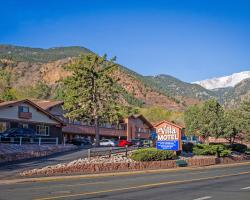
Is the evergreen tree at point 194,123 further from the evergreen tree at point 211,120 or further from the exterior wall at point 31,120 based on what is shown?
the exterior wall at point 31,120

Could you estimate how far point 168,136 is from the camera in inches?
1673

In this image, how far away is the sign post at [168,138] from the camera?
137 ft

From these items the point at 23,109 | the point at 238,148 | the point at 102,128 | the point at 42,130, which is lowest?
the point at 238,148

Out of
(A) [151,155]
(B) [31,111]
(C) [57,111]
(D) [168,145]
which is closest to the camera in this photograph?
(A) [151,155]

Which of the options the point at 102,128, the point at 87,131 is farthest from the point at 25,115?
the point at 102,128

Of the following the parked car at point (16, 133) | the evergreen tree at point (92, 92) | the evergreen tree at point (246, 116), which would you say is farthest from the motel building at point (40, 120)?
the evergreen tree at point (246, 116)

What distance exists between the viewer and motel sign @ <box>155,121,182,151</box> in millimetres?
41875

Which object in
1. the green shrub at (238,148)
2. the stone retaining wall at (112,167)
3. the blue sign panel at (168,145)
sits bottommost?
the stone retaining wall at (112,167)

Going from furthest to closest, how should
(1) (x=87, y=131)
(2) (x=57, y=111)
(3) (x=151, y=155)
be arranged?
(1) (x=87, y=131) < (2) (x=57, y=111) < (3) (x=151, y=155)

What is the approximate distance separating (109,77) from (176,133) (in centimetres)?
1742

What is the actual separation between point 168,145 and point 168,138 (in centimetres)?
68

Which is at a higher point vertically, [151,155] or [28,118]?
[28,118]

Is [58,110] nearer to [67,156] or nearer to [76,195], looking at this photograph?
[67,156]

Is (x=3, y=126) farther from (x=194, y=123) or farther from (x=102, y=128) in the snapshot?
(x=102, y=128)
